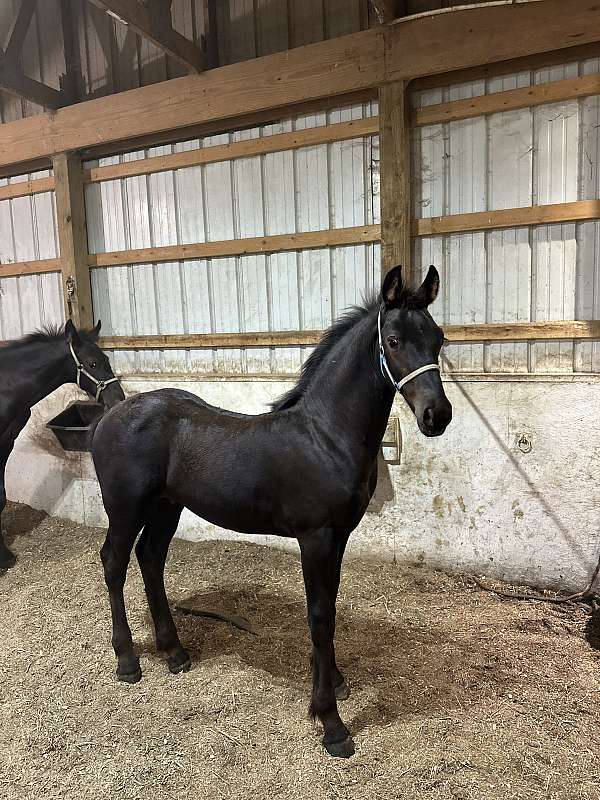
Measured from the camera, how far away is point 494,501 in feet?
11.2

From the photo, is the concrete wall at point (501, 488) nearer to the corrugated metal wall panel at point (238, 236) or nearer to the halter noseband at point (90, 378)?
the corrugated metal wall panel at point (238, 236)

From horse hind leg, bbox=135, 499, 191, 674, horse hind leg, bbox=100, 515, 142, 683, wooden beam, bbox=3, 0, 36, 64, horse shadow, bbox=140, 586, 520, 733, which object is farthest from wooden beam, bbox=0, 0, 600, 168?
horse shadow, bbox=140, 586, 520, 733

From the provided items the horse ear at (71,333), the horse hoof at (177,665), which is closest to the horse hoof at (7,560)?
the horse ear at (71,333)

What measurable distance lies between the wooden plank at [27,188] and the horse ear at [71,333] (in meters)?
1.78

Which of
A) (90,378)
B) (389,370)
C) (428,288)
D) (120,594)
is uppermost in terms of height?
(428,288)

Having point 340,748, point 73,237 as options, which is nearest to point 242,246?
point 73,237

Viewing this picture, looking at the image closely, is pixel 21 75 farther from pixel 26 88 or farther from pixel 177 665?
pixel 177 665

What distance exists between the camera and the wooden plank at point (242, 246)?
370 centimetres

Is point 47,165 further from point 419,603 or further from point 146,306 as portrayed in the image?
point 419,603

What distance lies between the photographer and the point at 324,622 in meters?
2.10

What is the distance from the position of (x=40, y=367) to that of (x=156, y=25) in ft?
8.08

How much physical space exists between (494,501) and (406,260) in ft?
5.35

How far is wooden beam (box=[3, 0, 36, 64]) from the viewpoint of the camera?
14.4 feet

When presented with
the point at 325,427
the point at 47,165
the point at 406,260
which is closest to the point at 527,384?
the point at 406,260
